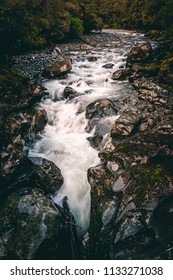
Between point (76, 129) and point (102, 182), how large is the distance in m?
2.74

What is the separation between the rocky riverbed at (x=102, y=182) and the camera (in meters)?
4.95

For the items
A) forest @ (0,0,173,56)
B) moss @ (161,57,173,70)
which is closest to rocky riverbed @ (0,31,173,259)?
moss @ (161,57,173,70)

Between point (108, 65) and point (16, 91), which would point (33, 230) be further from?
point (108, 65)

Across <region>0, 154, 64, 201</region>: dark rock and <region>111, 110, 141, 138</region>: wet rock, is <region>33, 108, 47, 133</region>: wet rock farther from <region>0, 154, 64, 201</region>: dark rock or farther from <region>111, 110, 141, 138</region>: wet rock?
<region>111, 110, 141, 138</region>: wet rock

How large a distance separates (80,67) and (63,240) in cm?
875

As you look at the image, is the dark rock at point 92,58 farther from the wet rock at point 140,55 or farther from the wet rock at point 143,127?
the wet rock at point 143,127

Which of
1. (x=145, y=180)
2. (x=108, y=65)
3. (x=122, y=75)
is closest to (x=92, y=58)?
(x=108, y=65)

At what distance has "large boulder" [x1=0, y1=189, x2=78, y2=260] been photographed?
495 centimetres

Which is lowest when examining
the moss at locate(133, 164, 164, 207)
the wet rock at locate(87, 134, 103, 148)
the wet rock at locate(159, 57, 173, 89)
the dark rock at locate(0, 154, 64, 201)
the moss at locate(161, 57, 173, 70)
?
the dark rock at locate(0, 154, 64, 201)

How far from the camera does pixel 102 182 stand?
608cm

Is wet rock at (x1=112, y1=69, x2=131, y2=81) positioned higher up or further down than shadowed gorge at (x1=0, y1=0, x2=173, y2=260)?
higher up

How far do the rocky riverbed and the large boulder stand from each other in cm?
2

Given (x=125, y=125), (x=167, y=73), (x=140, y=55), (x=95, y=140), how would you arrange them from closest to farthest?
1. (x=125, y=125)
2. (x=95, y=140)
3. (x=167, y=73)
4. (x=140, y=55)

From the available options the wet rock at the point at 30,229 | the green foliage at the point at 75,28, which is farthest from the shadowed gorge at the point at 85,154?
the green foliage at the point at 75,28
